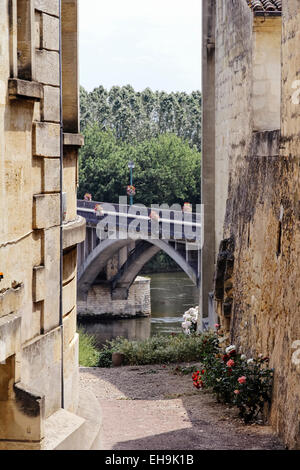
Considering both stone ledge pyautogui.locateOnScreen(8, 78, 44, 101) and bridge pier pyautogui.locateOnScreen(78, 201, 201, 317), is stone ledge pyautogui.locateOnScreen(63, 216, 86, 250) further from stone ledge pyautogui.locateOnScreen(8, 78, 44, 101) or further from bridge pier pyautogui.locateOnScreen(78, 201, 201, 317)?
bridge pier pyautogui.locateOnScreen(78, 201, 201, 317)

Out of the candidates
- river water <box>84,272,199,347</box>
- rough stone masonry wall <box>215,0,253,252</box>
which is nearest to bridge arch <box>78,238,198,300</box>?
river water <box>84,272,199,347</box>

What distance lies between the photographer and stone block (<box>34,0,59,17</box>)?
6371 mm

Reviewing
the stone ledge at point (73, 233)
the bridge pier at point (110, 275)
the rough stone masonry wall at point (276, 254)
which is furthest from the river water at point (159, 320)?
the stone ledge at point (73, 233)

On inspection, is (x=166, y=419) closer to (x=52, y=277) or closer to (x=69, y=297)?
(x=69, y=297)

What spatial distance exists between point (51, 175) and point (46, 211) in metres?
0.29

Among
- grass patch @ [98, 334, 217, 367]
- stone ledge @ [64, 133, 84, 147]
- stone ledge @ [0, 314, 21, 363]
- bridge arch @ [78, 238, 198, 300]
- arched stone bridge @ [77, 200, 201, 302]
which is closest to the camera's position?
stone ledge @ [0, 314, 21, 363]

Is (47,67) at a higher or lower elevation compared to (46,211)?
higher

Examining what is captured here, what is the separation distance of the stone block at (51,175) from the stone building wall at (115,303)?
34734 mm

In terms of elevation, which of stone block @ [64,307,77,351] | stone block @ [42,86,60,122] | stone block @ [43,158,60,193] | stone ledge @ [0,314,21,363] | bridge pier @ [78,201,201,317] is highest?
stone block @ [42,86,60,122]

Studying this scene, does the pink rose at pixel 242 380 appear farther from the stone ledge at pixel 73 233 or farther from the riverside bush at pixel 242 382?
the stone ledge at pixel 73 233

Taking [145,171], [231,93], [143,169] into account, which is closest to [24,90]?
[231,93]

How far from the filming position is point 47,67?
21.3 feet

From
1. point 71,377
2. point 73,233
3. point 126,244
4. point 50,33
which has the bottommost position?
point 126,244

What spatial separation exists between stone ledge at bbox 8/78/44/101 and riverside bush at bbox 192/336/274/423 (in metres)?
4.01
